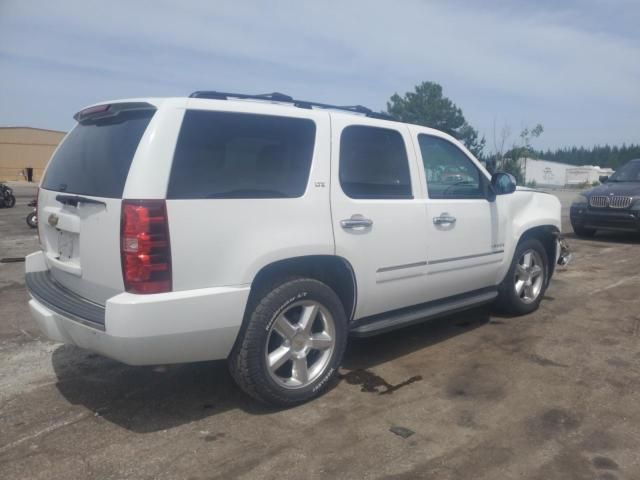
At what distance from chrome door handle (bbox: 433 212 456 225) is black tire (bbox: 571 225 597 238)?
8.42 meters

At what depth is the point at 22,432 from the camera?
3.21 meters

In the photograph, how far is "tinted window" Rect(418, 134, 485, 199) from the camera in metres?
4.46

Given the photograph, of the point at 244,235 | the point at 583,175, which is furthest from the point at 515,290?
the point at 583,175

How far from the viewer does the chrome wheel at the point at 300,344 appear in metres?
3.44

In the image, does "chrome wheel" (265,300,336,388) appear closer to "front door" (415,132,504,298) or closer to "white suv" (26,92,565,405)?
"white suv" (26,92,565,405)

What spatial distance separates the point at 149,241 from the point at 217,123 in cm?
82

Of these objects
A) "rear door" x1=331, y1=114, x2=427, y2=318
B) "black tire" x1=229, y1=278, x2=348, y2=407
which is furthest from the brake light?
"rear door" x1=331, y1=114, x2=427, y2=318

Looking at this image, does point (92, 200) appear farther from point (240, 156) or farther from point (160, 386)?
point (160, 386)

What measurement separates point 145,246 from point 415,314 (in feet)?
7.33

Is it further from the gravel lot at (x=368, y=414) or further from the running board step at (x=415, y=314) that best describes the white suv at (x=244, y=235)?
the gravel lot at (x=368, y=414)

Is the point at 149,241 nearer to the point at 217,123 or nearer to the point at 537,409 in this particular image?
the point at 217,123

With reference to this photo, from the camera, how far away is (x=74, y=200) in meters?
3.26

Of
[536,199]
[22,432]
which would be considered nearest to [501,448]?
[22,432]

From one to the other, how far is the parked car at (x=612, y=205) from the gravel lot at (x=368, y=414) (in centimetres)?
640
